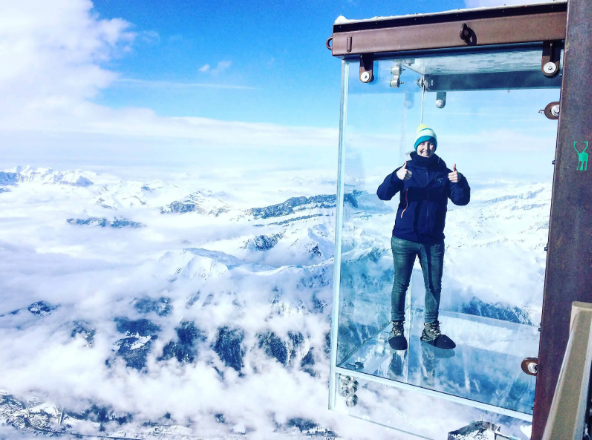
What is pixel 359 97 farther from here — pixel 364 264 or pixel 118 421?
pixel 118 421

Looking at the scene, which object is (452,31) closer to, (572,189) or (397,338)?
(572,189)

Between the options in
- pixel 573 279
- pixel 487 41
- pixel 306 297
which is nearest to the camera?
pixel 573 279

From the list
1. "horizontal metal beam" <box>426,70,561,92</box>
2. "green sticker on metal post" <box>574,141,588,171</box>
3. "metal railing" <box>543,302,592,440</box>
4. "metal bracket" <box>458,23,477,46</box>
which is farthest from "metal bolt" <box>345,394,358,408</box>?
"horizontal metal beam" <box>426,70,561,92</box>

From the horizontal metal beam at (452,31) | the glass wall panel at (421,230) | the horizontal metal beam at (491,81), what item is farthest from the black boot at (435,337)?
the horizontal metal beam at (452,31)

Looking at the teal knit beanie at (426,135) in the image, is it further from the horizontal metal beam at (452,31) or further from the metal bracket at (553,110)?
the metal bracket at (553,110)

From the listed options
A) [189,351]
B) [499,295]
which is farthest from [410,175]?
[189,351]

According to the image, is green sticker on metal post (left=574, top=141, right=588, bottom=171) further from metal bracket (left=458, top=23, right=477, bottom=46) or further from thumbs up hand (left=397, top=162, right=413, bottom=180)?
thumbs up hand (left=397, top=162, right=413, bottom=180)

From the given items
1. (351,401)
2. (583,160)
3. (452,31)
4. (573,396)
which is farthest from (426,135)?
(573,396)
